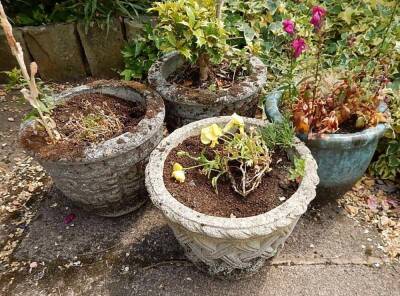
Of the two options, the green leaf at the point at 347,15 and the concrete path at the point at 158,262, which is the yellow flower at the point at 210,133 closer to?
the concrete path at the point at 158,262

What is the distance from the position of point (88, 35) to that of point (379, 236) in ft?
9.33

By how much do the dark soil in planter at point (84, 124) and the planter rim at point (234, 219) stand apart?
394 mm

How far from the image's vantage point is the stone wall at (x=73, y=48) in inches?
133

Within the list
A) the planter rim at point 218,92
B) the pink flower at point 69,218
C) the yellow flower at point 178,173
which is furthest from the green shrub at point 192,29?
the pink flower at point 69,218

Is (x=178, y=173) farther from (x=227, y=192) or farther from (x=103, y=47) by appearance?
(x=103, y=47)

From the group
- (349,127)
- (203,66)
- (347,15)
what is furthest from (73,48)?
(349,127)

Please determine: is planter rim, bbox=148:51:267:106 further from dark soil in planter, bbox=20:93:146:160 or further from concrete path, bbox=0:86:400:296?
concrete path, bbox=0:86:400:296

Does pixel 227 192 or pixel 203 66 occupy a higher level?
pixel 203 66

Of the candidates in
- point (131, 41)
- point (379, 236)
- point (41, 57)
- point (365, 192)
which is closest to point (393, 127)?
point (365, 192)

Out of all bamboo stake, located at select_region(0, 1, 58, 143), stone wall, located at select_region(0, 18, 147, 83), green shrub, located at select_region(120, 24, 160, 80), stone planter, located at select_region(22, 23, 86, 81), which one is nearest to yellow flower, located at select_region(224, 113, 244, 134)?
bamboo stake, located at select_region(0, 1, 58, 143)

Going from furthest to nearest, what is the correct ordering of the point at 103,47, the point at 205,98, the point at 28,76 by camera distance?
the point at 103,47 < the point at 205,98 < the point at 28,76

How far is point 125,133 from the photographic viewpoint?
6.43ft

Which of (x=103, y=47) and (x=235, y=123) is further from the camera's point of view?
(x=103, y=47)

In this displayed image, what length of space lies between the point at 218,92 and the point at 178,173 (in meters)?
0.69
